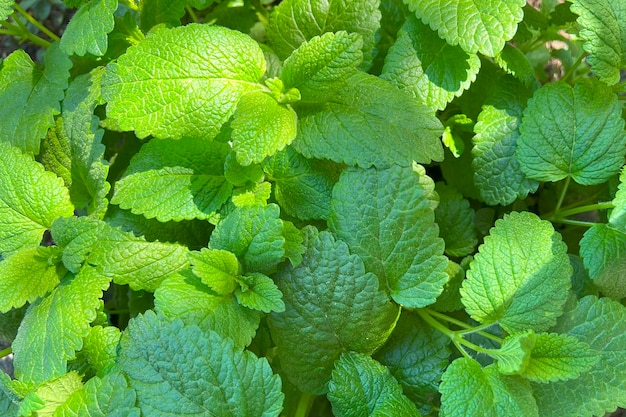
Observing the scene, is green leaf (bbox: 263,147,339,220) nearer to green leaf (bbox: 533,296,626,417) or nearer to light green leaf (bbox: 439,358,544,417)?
light green leaf (bbox: 439,358,544,417)

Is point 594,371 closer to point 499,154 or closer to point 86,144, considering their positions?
point 499,154

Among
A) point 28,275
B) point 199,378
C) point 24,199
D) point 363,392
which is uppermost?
point 24,199

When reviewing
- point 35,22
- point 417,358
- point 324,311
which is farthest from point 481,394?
point 35,22

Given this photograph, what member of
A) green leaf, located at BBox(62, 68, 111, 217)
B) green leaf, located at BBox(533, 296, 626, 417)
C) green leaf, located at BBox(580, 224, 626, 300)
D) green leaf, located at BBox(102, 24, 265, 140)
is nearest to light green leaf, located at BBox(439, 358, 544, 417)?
green leaf, located at BBox(533, 296, 626, 417)

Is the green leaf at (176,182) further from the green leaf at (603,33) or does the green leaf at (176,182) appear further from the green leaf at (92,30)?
the green leaf at (603,33)

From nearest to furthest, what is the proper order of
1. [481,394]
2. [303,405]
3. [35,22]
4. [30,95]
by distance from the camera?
1. [481,394]
2. [303,405]
3. [30,95]
4. [35,22]
